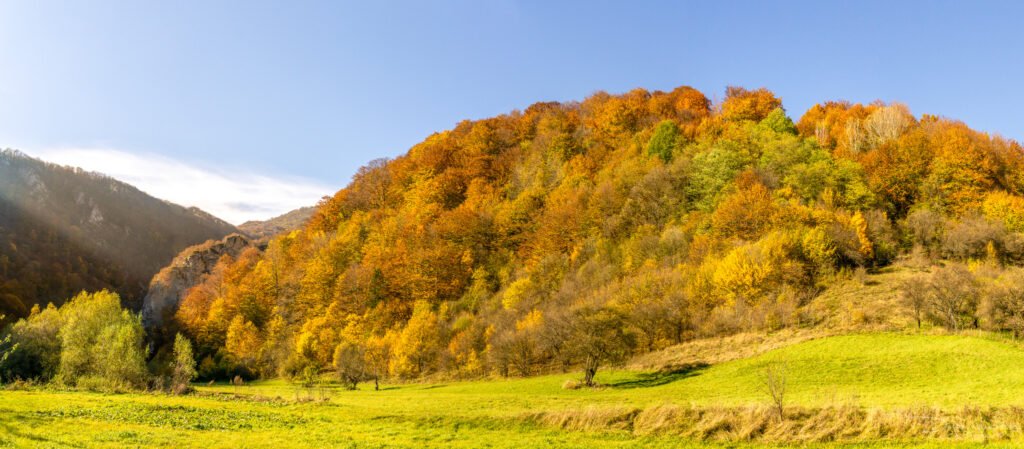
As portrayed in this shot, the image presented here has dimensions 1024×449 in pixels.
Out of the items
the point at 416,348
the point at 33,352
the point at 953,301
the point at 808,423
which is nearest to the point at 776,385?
the point at 808,423

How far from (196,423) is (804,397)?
1447 inches

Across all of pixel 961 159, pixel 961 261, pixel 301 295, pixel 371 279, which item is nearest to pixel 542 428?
pixel 961 261

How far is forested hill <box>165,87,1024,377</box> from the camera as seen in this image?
5747 centimetres

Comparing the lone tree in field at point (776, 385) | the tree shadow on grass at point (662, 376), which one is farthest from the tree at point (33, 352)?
the lone tree in field at point (776, 385)

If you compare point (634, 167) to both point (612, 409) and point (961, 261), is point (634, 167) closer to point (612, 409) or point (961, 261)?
point (961, 261)

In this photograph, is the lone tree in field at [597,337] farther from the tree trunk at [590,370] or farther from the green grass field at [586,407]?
the green grass field at [586,407]

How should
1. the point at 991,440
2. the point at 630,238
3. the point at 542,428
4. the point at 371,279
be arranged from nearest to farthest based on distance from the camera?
1. the point at 991,440
2. the point at 542,428
3. the point at 630,238
4. the point at 371,279

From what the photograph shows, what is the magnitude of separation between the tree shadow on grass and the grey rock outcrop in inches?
5086

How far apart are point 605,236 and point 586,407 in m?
58.8

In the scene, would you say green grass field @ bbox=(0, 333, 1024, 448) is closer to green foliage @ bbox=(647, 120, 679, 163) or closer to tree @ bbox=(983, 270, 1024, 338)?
tree @ bbox=(983, 270, 1024, 338)

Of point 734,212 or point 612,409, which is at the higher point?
point 734,212

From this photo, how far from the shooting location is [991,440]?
17.4 meters

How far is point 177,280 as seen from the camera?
5285 inches

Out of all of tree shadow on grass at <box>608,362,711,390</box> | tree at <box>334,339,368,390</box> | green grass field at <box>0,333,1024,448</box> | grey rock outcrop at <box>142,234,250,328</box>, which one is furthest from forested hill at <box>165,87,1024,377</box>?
grey rock outcrop at <box>142,234,250,328</box>
